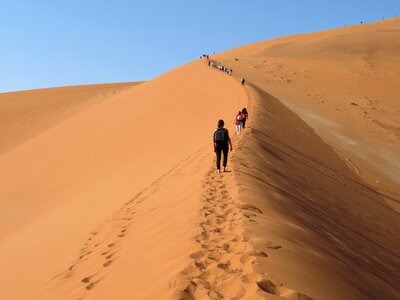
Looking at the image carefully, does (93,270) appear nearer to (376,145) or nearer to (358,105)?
(376,145)

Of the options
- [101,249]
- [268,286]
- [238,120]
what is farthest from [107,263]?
[238,120]

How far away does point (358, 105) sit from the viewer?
29.5 meters

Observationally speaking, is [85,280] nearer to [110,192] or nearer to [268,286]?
[268,286]

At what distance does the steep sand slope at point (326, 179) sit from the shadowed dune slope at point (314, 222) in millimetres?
20

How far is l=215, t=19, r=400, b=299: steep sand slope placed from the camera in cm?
470

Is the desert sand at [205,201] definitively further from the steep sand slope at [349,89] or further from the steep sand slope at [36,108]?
the steep sand slope at [36,108]

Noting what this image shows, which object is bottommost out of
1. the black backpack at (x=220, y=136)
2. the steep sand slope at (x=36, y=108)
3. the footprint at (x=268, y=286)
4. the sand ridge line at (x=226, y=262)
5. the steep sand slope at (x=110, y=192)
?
the steep sand slope at (x=36, y=108)

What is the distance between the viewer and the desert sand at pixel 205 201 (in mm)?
4633

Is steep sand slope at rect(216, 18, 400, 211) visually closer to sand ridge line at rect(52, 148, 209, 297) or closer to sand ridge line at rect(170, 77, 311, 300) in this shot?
sand ridge line at rect(52, 148, 209, 297)

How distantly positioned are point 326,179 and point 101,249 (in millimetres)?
7195

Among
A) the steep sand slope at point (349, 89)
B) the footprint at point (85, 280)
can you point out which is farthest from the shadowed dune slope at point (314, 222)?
the steep sand slope at point (349, 89)

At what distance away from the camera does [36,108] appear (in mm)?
43656

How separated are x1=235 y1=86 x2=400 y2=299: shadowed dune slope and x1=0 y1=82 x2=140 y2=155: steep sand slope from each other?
21385 mm

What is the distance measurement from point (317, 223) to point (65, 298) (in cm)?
354
